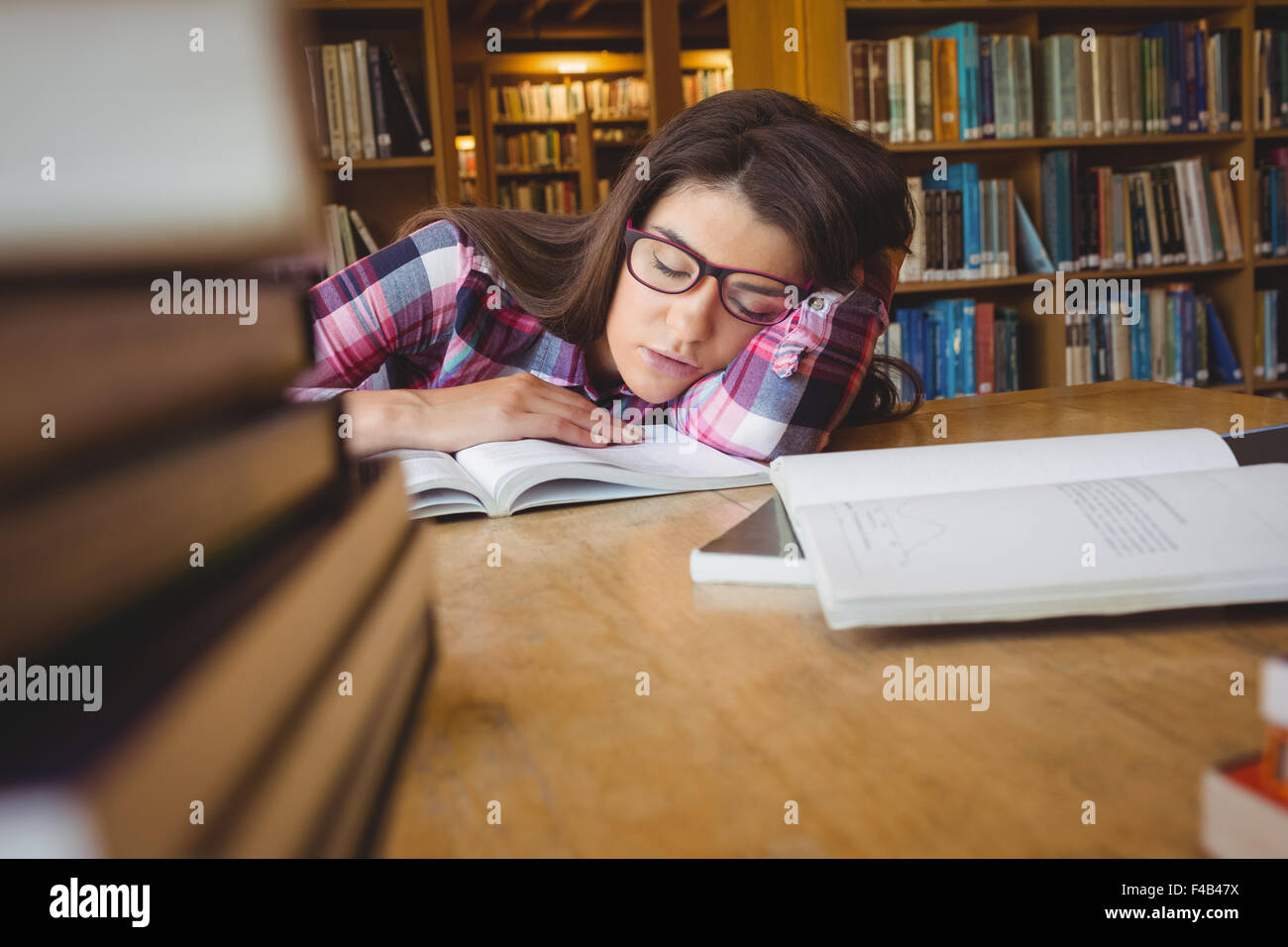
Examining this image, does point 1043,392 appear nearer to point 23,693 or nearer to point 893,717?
point 893,717

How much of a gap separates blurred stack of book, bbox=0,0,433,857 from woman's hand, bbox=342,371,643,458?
0.71 m

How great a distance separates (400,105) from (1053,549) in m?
2.67

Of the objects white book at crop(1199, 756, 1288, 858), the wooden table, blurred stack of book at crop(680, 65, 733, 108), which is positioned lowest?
the wooden table

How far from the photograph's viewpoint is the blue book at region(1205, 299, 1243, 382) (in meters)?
3.08

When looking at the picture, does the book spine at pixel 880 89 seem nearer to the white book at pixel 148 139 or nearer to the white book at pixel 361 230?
the white book at pixel 361 230

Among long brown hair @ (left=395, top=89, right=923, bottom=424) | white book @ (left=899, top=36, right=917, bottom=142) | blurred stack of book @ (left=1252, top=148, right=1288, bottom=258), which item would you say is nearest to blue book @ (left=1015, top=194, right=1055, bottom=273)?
white book @ (left=899, top=36, right=917, bottom=142)

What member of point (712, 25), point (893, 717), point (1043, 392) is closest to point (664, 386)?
point (1043, 392)

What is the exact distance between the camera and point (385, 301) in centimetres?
131

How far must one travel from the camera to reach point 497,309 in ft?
4.50

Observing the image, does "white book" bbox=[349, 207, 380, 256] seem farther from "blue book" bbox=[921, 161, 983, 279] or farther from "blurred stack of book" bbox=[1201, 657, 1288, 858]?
"blurred stack of book" bbox=[1201, 657, 1288, 858]

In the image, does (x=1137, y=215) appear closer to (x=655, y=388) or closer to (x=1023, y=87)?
(x=1023, y=87)
